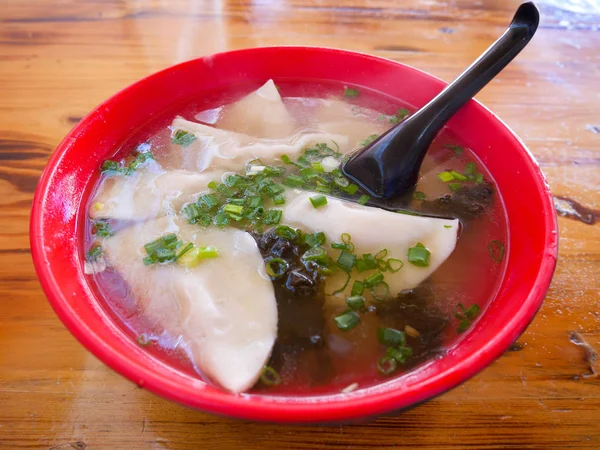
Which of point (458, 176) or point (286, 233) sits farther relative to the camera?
→ point (458, 176)

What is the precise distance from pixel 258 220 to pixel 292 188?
17cm

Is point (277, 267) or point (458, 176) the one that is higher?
point (458, 176)

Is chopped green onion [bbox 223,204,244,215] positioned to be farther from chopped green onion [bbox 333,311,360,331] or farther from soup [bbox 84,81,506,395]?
chopped green onion [bbox 333,311,360,331]

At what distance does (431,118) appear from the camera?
1.33 m

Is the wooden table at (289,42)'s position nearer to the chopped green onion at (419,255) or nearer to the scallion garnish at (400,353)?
the scallion garnish at (400,353)

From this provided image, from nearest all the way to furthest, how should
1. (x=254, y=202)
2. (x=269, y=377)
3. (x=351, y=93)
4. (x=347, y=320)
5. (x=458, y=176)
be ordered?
(x=269, y=377) → (x=347, y=320) → (x=254, y=202) → (x=458, y=176) → (x=351, y=93)

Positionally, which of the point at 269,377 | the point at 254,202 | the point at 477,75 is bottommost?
the point at 269,377

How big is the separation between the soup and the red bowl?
0.05 meters

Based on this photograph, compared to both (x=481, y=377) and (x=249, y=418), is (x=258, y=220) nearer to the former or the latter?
(x=249, y=418)

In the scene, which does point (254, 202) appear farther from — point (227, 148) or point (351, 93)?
point (351, 93)

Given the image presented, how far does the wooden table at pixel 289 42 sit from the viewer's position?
3.31 ft

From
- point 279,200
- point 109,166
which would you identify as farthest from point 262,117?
point 109,166

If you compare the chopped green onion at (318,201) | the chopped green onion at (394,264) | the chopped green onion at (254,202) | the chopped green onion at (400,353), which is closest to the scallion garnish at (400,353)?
the chopped green onion at (400,353)

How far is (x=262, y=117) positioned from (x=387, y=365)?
97 centimetres
